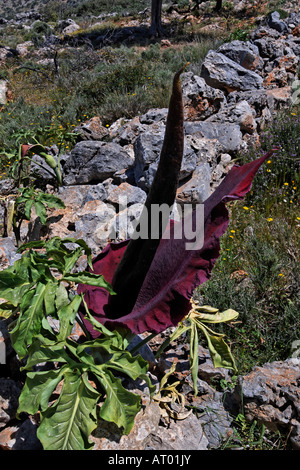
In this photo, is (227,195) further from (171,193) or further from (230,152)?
(230,152)

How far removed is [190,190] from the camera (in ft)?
10.5

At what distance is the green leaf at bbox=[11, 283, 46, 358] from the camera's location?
125cm

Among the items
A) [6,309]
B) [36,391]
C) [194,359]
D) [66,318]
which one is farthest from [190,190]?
[36,391]

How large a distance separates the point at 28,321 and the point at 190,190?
220 centimetres

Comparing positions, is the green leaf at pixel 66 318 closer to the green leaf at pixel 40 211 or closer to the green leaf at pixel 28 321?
the green leaf at pixel 28 321

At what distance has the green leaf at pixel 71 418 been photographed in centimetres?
121

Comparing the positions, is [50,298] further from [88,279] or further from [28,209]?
[28,209]

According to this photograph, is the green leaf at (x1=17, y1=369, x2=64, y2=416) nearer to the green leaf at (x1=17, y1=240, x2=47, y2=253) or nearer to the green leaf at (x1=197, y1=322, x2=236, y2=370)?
the green leaf at (x1=17, y1=240, x2=47, y2=253)

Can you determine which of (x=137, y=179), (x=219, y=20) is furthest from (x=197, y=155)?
(x=219, y=20)

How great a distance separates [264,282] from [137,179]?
1.61 meters

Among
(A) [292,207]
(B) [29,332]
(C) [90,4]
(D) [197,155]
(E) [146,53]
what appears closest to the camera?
(B) [29,332]

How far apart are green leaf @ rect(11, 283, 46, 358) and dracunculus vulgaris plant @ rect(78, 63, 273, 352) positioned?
0.28m

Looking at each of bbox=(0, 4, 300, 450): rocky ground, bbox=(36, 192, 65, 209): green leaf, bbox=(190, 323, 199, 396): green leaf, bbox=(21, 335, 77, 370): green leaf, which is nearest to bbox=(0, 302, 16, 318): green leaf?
bbox=(0, 4, 300, 450): rocky ground

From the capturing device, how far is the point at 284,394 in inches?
65.5
